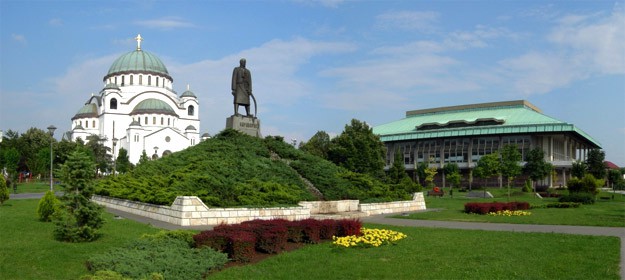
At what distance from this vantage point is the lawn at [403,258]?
885 cm

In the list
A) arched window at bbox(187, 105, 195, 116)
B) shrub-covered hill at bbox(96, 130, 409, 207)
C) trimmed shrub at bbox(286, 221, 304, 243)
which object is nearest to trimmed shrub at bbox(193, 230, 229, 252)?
trimmed shrub at bbox(286, 221, 304, 243)

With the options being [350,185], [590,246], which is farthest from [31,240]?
[350,185]

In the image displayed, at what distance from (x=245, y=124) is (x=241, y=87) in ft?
6.30

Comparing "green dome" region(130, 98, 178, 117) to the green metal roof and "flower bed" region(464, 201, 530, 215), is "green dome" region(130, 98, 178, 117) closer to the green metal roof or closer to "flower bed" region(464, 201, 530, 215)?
the green metal roof

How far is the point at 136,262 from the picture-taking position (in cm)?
899

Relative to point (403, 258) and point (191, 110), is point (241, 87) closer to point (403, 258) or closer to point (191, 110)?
point (403, 258)

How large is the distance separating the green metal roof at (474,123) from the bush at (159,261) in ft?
196

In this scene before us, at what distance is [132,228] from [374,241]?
22.5ft

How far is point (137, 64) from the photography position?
92375 mm

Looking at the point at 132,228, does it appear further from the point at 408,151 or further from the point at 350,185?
the point at 408,151

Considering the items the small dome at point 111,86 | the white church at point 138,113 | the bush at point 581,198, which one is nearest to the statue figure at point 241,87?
the bush at point 581,198

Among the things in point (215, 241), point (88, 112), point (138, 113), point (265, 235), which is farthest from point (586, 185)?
point (88, 112)

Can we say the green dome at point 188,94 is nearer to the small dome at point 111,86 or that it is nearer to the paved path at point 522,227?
the small dome at point 111,86

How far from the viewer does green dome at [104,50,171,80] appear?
302 ft
